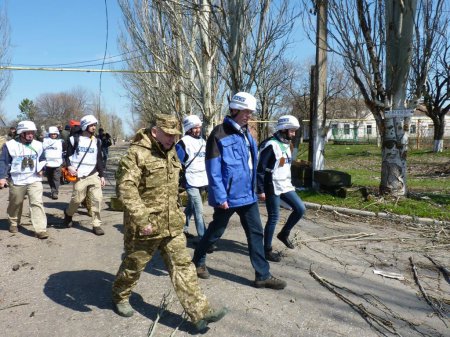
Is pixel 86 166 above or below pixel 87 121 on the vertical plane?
below

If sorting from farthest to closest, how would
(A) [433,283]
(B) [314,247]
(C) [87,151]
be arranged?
1. (C) [87,151]
2. (B) [314,247]
3. (A) [433,283]

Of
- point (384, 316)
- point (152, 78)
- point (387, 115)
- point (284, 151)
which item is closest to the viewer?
point (384, 316)

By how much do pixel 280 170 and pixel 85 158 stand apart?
131 inches

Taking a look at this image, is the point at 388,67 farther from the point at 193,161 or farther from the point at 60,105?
the point at 60,105

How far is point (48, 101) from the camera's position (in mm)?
84625

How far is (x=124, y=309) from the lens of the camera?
3590 mm

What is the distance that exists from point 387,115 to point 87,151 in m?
6.16

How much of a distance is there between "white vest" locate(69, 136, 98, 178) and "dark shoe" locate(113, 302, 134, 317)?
133 inches

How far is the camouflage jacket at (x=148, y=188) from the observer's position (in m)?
3.30

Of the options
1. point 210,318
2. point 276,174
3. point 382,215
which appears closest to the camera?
point 210,318

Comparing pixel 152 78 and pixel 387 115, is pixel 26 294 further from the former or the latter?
pixel 152 78

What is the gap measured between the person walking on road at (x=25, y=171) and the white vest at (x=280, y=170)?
3.75 meters

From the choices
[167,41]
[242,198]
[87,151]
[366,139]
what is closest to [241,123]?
[242,198]

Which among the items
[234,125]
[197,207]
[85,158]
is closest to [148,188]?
[234,125]
